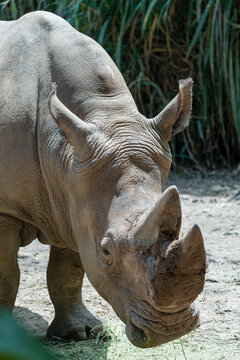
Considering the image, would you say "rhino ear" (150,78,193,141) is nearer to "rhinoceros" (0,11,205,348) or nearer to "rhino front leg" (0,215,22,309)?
"rhinoceros" (0,11,205,348)

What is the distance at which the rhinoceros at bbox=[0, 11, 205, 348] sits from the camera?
252 cm

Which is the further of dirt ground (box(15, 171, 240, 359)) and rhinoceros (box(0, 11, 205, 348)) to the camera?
dirt ground (box(15, 171, 240, 359))

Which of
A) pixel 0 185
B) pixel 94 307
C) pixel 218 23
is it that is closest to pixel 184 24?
pixel 218 23

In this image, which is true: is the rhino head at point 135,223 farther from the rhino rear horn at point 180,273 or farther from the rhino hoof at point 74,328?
the rhino hoof at point 74,328

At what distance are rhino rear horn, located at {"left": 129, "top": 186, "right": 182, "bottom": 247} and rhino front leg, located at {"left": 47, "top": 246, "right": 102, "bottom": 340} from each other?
4.86ft

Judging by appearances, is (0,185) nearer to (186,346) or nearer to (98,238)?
(98,238)

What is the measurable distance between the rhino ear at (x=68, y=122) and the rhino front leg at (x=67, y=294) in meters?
1.07

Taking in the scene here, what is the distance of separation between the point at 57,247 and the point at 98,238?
1.05 metres

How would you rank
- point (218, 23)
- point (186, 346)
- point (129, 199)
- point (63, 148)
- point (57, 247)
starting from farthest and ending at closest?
point (218, 23), point (57, 247), point (186, 346), point (63, 148), point (129, 199)

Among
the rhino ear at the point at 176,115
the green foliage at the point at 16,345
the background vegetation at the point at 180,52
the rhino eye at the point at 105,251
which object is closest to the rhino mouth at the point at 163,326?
the rhino eye at the point at 105,251

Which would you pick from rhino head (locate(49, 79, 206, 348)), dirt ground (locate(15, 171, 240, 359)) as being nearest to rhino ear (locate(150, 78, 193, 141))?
rhino head (locate(49, 79, 206, 348))

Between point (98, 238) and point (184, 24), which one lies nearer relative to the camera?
point (98, 238)

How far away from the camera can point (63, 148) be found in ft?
10.9

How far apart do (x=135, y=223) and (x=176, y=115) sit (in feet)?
2.70
